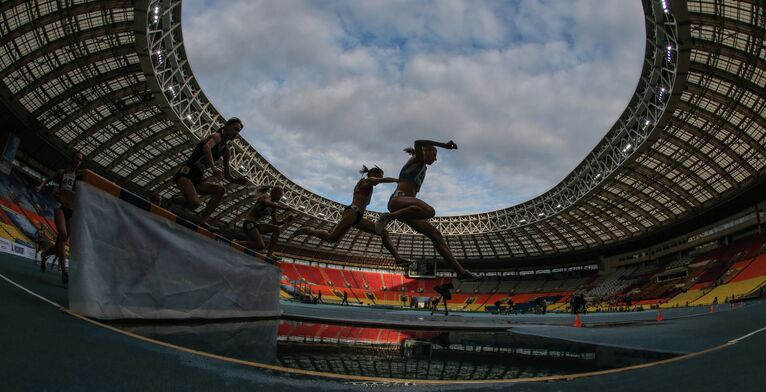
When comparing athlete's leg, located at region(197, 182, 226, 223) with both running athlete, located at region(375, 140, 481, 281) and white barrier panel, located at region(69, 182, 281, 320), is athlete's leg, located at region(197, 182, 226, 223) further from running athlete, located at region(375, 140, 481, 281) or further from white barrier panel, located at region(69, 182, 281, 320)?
running athlete, located at region(375, 140, 481, 281)

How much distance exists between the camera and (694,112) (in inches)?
979

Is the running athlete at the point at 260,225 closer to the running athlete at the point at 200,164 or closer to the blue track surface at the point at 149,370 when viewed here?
the running athlete at the point at 200,164

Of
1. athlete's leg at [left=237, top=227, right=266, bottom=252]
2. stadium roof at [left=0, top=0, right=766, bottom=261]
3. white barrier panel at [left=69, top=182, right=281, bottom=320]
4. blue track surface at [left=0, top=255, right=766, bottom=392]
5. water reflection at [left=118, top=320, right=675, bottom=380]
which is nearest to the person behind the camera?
blue track surface at [left=0, top=255, right=766, bottom=392]

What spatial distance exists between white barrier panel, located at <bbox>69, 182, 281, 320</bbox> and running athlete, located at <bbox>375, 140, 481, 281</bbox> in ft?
7.67

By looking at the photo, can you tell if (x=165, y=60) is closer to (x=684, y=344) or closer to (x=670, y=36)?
(x=684, y=344)

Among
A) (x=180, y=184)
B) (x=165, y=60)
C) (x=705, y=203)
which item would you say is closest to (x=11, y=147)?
(x=165, y=60)

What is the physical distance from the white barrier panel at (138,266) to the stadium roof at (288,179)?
910 cm

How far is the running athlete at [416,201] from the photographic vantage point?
17.4 feet

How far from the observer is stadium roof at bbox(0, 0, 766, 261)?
19.0 metres

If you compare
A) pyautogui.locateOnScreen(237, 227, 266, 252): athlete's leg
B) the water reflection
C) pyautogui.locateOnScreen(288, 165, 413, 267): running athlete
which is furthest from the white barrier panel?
pyautogui.locateOnScreen(237, 227, 266, 252): athlete's leg

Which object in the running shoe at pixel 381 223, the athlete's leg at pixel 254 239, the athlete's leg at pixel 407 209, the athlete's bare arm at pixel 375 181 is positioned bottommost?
the athlete's leg at pixel 254 239

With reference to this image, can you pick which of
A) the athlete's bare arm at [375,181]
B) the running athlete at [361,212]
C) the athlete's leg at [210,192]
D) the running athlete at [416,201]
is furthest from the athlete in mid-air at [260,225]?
the running athlete at [416,201]

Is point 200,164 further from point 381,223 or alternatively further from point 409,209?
point 409,209

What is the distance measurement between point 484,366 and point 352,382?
1211mm
